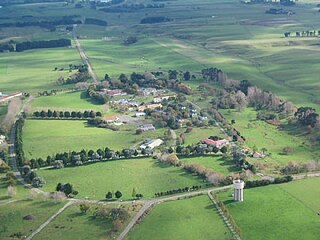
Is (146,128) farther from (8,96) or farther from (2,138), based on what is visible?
(8,96)

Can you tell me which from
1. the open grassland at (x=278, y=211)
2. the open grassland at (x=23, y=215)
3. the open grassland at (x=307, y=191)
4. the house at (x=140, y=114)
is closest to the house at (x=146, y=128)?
the house at (x=140, y=114)

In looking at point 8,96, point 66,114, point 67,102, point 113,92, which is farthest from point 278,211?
point 8,96

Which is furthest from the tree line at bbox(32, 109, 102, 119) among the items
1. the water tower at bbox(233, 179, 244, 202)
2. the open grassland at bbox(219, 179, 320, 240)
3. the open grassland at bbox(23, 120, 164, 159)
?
the water tower at bbox(233, 179, 244, 202)

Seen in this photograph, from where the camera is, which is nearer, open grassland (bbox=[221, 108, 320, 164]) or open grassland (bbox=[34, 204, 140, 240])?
open grassland (bbox=[34, 204, 140, 240])

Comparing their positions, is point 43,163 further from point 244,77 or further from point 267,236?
point 244,77

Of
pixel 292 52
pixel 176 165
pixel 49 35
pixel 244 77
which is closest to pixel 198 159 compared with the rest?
pixel 176 165

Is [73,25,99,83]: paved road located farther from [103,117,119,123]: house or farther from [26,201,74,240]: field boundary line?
[26,201,74,240]: field boundary line
